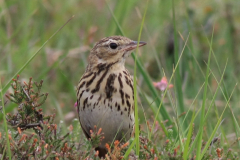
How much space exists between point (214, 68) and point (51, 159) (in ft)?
14.0

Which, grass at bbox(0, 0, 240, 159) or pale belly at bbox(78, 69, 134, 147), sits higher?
grass at bbox(0, 0, 240, 159)

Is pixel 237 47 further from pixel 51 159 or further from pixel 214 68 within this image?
pixel 51 159

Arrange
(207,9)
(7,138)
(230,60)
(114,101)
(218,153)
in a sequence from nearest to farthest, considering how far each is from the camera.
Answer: (7,138) → (218,153) → (114,101) → (207,9) → (230,60)

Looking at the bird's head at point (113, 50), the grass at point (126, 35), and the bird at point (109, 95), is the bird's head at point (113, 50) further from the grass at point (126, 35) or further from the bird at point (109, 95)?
the grass at point (126, 35)

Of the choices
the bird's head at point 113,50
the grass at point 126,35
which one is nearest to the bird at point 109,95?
the bird's head at point 113,50

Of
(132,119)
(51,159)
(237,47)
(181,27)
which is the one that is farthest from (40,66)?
(51,159)

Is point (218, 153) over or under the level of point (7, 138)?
under

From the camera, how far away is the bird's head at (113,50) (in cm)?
412

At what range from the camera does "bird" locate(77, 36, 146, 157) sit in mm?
→ 3895

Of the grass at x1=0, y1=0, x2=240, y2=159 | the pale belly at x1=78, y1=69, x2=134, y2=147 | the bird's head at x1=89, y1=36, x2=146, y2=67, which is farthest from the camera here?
the grass at x1=0, y1=0, x2=240, y2=159

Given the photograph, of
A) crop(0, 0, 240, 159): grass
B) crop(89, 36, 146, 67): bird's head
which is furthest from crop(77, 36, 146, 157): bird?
crop(0, 0, 240, 159): grass

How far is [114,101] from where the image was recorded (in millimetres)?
3891

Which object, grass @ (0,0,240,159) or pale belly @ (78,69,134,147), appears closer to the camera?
pale belly @ (78,69,134,147)

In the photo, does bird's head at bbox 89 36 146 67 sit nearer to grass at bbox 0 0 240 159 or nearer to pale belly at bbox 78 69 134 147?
pale belly at bbox 78 69 134 147
